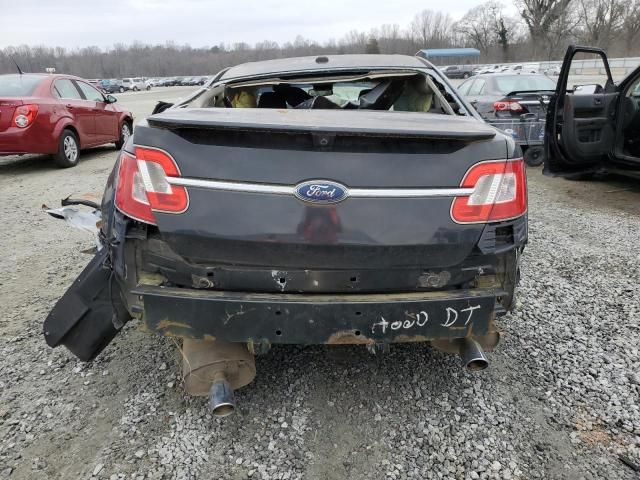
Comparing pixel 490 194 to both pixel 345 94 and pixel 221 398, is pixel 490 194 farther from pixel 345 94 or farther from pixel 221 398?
pixel 345 94

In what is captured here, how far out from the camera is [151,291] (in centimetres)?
184

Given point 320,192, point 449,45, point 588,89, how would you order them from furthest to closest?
point 449,45
point 588,89
point 320,192

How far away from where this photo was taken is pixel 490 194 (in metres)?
1.89

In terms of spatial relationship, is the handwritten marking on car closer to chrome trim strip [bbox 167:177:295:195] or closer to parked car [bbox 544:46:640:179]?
chrome trim strip [bbox 167:177:295:195]

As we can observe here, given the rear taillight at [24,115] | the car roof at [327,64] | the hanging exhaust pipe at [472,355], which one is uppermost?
the car roof at [327,64]

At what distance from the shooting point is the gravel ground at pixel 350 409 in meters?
1.93

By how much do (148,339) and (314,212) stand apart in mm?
1609

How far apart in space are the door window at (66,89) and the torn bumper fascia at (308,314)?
7.72 meters

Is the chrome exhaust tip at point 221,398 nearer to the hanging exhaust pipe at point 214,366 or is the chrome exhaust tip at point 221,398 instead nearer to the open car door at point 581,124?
the hanging exhaust pipe at point 214,366

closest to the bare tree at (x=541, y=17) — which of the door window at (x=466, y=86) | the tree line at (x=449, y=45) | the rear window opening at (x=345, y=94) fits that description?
the tree line at (x=449, y=45)

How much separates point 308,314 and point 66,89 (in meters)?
8.40

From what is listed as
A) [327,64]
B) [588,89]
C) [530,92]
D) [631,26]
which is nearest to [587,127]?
[588,89]

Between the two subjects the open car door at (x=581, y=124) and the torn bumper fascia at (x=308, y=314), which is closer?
the torn bumper fascia at (x=308, y=314)

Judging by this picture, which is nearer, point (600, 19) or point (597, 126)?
point (597, 126)
